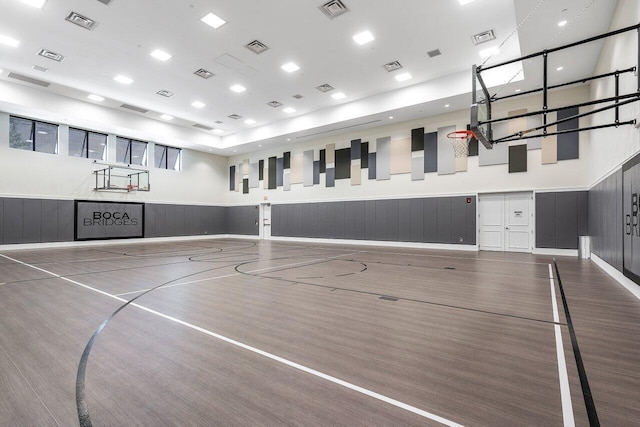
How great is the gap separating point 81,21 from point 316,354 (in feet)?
32.6

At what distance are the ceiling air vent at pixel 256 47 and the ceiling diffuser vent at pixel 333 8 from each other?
2.27 metres

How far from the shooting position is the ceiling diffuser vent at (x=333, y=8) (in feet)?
23.8

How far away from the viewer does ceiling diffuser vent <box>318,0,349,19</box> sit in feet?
23.8

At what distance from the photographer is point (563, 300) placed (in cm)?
466

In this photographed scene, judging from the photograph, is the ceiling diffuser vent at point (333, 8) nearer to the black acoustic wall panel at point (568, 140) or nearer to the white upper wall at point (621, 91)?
the white upper wall at point (621, 91)

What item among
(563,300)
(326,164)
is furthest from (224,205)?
(563,300)

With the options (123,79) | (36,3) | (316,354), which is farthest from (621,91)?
(123,79)

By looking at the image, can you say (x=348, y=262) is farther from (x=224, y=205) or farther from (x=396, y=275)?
(x=224, y=205)

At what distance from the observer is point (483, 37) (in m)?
8.49

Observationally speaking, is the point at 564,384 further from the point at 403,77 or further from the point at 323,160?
the point at 323,160

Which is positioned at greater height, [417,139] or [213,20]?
[213,20]

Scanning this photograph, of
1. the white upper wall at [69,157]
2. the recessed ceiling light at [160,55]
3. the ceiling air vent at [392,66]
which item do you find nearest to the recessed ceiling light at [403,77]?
the ceiling air vent at [392,66]

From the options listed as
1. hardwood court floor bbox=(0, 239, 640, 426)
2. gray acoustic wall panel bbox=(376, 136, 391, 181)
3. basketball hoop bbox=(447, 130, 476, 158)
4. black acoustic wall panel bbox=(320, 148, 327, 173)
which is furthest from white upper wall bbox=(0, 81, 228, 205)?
basketball hoop bbox=(447, 130, 476, 158)

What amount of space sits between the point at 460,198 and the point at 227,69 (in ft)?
32.1
